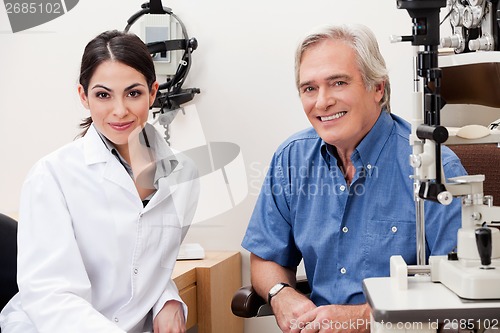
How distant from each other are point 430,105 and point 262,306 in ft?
2.64

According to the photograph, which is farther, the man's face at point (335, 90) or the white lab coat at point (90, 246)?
the man's face at point (335, 90)

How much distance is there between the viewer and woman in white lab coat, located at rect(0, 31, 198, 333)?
157cm

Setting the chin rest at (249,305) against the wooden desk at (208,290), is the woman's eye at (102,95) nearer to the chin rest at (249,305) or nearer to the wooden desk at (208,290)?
the chin rest at (249,305)

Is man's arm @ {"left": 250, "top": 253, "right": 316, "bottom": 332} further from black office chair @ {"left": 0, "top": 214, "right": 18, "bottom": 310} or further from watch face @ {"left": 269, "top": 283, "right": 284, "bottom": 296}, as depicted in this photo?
black office chair @ {"left": 0, "top": 214, "right": 18, "bottom": 310}

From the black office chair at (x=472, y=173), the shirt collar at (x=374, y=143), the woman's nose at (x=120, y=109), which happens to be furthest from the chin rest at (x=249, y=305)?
the woman's nose at (x=120, y=109)

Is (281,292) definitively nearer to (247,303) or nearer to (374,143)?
(247,303)

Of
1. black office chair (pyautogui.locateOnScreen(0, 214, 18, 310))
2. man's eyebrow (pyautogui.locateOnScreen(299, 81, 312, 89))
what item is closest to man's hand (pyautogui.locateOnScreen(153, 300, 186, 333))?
black office chair (pyautogui.locateOnScreen(0, 214, 18, 310))

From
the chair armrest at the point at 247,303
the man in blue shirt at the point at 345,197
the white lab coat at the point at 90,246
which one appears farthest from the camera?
the chair armrest at the point at 247,303

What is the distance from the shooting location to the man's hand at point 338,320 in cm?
165

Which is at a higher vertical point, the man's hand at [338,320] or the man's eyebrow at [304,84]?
the man's eyebrow at [304,84]

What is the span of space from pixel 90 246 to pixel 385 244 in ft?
2.13

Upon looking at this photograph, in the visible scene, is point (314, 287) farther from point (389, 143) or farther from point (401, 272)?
point (401, 272)

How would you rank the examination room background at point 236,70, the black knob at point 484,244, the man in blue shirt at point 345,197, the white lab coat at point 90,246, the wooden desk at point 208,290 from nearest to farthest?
the black knob at point 484,244, the white lab coat at point 90,246, the man in blue shirt at point 345,197, the wooden desk at point 208,290, the examination room background at point 236,70

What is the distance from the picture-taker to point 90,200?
1661 millimetres
